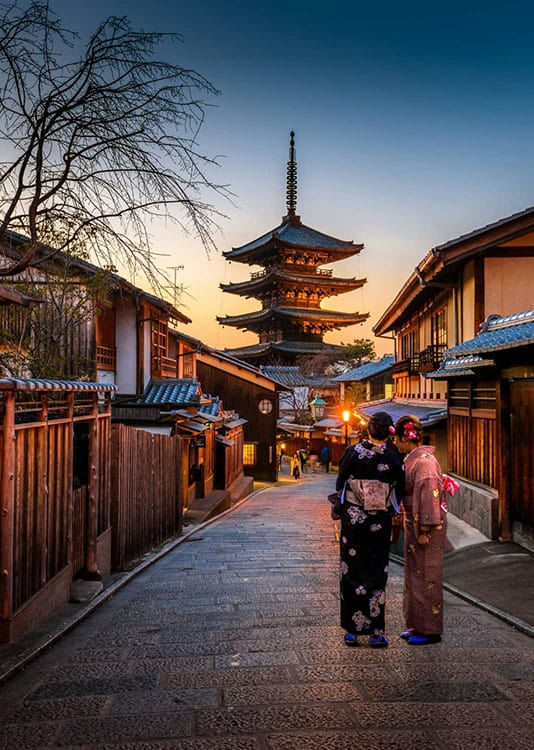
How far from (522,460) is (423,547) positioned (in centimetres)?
407

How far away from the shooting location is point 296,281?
43469mm

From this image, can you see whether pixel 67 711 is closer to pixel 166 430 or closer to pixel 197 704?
pixel 197 704

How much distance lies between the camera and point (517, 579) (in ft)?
20.3

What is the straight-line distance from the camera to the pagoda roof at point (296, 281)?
4312 centimetres

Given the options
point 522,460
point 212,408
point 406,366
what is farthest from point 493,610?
point 212,408

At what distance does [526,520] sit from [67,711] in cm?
629

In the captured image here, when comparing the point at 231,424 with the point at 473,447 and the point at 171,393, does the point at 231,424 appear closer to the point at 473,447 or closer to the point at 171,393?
the point at 171,393

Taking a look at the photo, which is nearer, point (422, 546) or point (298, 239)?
point (422, 546)

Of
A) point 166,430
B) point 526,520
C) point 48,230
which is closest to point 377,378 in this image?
point 166,430

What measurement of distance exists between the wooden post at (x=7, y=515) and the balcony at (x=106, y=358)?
12066mm

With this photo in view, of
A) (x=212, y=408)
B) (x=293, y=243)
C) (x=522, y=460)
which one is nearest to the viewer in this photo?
(x=522, y=460)

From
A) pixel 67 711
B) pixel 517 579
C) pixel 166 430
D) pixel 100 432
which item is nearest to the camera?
pixel 67 711

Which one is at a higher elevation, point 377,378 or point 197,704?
point 377,378

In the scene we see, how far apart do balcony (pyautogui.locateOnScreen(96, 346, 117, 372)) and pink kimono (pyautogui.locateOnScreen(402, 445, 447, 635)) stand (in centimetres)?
1263
